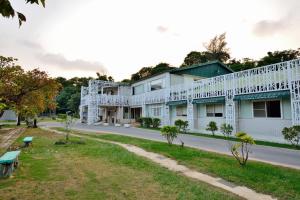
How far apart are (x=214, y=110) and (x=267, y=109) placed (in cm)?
510

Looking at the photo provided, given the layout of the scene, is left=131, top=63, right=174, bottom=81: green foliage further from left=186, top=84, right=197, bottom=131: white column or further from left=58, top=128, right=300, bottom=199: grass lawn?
left=58, top=128, right=300, bottom=199: grass lawn

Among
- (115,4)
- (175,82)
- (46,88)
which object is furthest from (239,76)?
(46,88)

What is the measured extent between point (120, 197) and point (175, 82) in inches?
868

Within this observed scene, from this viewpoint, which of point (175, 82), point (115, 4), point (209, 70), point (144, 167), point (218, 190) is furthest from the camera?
point (209, 70)

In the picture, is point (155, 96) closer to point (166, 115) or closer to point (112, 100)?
point (166, 115)

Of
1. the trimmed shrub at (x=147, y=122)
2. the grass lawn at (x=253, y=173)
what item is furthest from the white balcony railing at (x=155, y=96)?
the grass lawn at (x=253, y=173)

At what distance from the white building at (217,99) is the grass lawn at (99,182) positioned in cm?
1121

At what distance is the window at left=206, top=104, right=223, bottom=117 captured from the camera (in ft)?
63.6

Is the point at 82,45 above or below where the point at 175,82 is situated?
above

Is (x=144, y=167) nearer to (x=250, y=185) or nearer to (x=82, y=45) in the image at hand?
(x=250, y=185)

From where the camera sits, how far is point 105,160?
8.52 m

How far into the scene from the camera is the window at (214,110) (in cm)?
1939

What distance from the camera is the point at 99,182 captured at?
5.79m

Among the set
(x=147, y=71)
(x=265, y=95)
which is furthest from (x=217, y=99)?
(x=147, y=71)
